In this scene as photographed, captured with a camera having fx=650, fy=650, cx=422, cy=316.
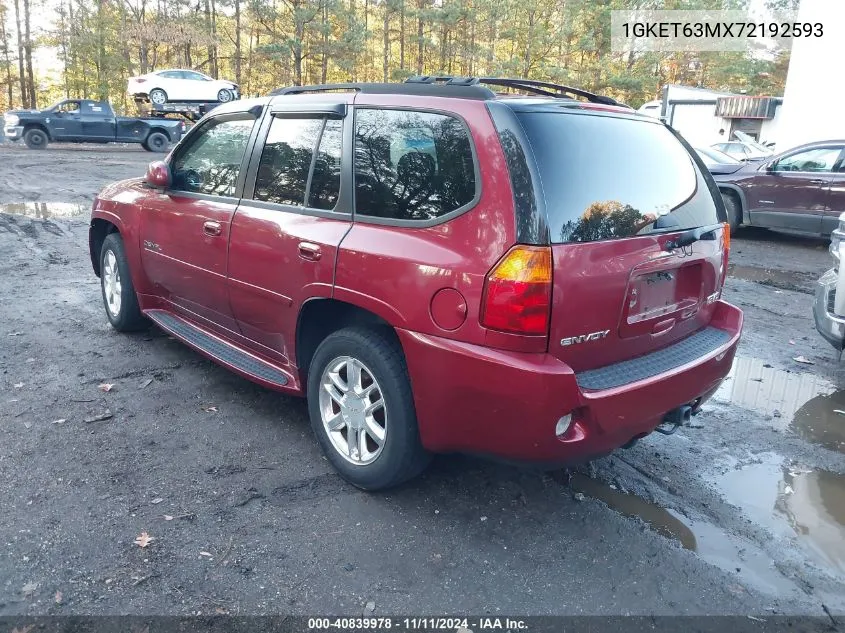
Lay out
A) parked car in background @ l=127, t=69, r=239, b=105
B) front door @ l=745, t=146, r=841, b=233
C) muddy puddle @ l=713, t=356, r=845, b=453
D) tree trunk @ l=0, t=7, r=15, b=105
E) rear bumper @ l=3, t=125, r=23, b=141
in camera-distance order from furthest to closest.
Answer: tree trunk @ l=0, t=7, r=15, b=105
parked car in background @ l=127, t=69, r=239, b=105
rear bumper @ l=3, t=125, r=23, b=141
front door @ l=745, t=146, r=841, b=233
muddy puddle @ l=713, t=356, r=845, b=453

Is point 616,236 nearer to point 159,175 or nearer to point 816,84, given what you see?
point 159,175

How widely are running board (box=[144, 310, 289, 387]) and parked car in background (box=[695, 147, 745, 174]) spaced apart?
9482mm

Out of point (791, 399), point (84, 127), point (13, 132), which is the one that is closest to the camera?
point (791, 399)

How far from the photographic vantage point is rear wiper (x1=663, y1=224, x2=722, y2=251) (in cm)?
289

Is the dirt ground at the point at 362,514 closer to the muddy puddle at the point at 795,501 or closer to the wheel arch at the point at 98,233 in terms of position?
the muddy puddle at the point at 795,501

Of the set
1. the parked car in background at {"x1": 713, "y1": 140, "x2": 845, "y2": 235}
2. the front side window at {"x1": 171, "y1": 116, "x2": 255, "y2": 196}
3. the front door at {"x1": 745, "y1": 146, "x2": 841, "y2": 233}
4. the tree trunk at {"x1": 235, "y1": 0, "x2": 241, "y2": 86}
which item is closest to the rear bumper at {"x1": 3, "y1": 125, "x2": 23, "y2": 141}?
the tree trunk at {"x1": 235, "y1": 0, "x2": 241, "y2": 86}

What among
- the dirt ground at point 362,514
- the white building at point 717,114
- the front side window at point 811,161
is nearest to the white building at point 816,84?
the white building at point 717,114

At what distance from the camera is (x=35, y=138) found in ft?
75.8

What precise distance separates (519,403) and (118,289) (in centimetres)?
396

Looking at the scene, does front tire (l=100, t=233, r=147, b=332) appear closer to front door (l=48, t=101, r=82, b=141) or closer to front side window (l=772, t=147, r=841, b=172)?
front side window (l=772, t=147, r=841, b=172)

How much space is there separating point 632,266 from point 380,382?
3.89 feet

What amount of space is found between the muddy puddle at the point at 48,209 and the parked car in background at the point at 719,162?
10955 millimetres

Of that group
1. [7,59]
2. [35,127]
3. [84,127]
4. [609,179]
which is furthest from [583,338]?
[7,59]

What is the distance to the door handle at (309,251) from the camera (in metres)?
3.11
